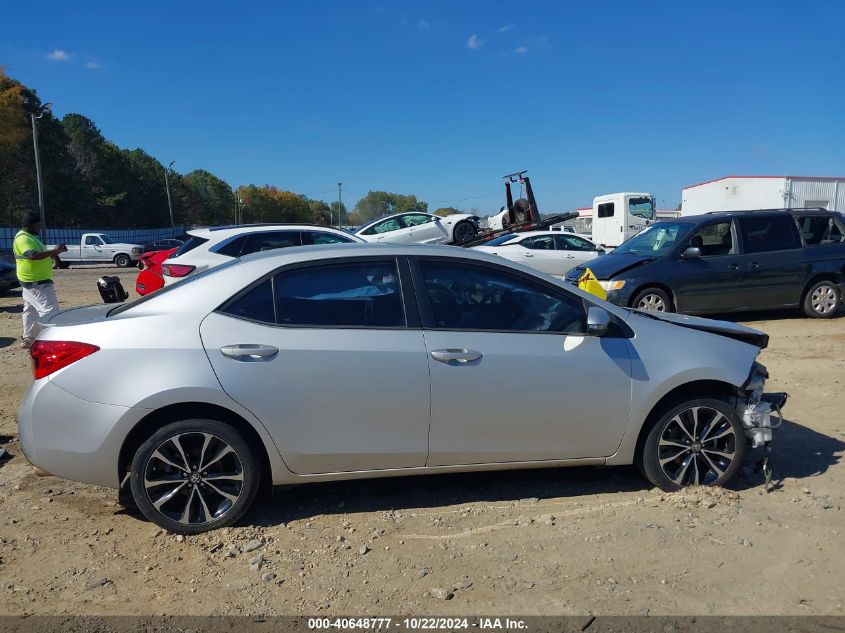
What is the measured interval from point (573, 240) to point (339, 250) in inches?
459

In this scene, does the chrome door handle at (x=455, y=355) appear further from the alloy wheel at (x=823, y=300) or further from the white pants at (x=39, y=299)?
the alloy wheel at (x=823, y=300)

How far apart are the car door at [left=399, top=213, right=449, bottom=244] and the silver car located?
622 inches

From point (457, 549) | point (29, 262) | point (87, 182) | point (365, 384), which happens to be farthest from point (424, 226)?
point (87, 182)

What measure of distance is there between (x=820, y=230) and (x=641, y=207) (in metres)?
16.4

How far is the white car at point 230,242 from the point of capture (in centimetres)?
838

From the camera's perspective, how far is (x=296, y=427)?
3.52m

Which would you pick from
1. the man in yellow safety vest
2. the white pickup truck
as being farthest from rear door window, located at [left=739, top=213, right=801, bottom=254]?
the white pickup truck

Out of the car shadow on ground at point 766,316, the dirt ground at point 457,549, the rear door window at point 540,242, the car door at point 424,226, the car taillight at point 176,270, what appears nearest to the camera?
the dirt ground at point 457,549

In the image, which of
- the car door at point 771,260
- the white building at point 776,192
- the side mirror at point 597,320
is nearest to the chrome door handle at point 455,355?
the side mirror at point 597,320

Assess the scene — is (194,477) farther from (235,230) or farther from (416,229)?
(416,229)

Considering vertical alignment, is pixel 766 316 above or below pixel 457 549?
above

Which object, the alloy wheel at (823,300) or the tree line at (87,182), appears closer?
the alloy wheel at (823,300)

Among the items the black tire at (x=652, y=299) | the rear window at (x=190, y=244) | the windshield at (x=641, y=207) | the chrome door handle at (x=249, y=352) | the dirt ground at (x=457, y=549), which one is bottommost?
the dirt ground at (x=457, y=549)

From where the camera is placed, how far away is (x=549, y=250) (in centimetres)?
1448
